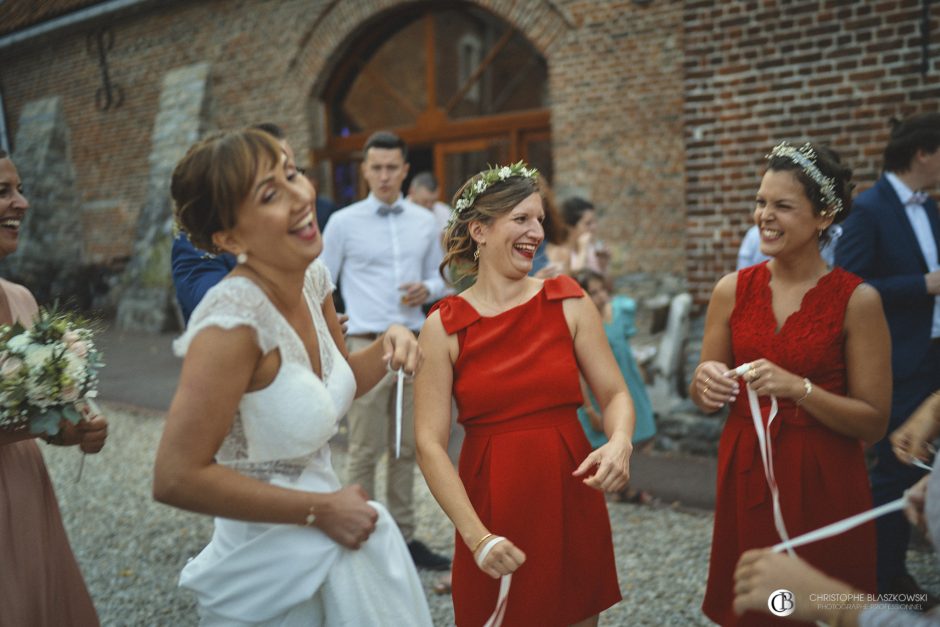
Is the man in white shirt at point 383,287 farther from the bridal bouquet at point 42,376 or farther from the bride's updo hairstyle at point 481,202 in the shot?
the bridal bouquet at point 42,376

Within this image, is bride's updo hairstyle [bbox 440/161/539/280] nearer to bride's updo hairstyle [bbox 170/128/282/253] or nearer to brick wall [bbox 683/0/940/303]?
bride's updo hairstyle [bbox 170/128/282/253]

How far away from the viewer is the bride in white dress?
1.56m

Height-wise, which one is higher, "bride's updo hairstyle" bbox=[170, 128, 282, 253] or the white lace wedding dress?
"bride's updo hairstyle" bbox=[170, 128, 282, 253]

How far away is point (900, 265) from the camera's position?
11.6 ft

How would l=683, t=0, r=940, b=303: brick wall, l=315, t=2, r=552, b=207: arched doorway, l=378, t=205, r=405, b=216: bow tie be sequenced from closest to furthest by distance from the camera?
l=378, t=205, r=405, b=216: bow tie < l=683, t=0, r=940, b=303: brick wall < l=315, t=2, r=552, b=207: arched doorway

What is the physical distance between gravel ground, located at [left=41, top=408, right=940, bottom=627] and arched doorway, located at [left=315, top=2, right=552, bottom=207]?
5.52 m

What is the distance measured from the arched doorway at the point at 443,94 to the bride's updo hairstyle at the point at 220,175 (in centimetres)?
811

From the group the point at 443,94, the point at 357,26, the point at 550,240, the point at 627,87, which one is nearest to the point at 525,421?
the point at 550,240

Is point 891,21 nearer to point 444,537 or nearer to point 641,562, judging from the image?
point 641,562

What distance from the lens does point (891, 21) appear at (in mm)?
5270

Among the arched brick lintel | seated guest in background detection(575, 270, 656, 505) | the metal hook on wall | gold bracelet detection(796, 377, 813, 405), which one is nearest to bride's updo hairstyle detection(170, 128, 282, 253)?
gold bracelet detection(796, 377, 813, 405)

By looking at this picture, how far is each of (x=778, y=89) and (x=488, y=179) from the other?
4275 mm

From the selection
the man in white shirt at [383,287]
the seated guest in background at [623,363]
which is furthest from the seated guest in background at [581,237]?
the man in white shirt at [383,287]

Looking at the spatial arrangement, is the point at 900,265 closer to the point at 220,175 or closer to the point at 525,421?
the point at 525,421
